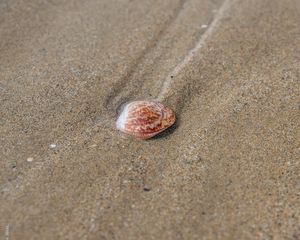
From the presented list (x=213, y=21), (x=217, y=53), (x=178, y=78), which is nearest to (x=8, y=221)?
(x=178, y=78)

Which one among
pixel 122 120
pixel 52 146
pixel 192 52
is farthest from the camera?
pixel 192 52

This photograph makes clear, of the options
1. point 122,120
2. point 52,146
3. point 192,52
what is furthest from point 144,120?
point 192,52

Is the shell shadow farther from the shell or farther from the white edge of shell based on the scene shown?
the white edge of shell

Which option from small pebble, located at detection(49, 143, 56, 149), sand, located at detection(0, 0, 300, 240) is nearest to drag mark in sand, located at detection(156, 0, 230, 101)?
sand, located at detection(0, 0, 300, 240)

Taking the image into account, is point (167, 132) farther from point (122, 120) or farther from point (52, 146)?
point (52, 146)

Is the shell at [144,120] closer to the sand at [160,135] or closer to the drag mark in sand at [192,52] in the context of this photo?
the sand at [160,135]

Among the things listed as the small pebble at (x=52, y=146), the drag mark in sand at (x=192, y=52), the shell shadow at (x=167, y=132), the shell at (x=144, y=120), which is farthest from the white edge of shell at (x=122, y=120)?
the small pebble at (x=52, y=146)

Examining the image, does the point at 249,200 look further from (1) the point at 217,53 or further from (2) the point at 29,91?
(2) the point at 29,91
